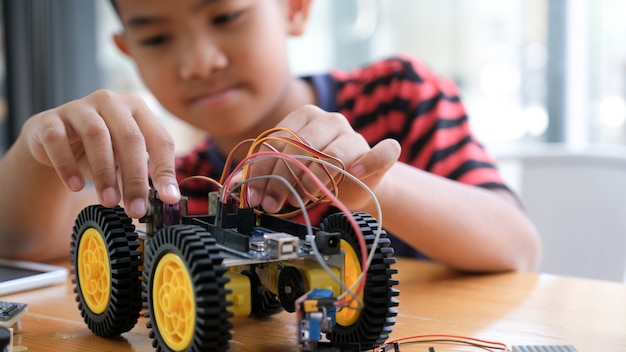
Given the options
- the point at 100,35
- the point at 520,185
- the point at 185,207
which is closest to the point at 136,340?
the point at 185,207

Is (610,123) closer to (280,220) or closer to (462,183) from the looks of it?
(462,183)

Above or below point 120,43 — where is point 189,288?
below

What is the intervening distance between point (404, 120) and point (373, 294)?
730 mm

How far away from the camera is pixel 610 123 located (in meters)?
2.36

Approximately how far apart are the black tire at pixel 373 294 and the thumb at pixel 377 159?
0.35 feet

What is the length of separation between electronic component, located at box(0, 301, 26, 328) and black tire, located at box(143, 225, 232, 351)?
160mm

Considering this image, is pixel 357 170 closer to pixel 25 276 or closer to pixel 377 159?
pixel 377 159

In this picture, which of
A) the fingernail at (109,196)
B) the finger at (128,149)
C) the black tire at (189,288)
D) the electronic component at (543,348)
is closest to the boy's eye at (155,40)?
the finger at (128,149)

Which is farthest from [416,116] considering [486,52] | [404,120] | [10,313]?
[486,52]

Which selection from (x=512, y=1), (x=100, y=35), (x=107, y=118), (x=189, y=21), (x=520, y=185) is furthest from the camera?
(x=512, y=1)

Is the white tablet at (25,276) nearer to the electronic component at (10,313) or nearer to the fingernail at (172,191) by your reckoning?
the electronic component at (10,313)

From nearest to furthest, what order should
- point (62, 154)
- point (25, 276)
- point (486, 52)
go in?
point (62, 154)
point (25, 276)
point (486, 52)

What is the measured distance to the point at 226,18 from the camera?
980 mm

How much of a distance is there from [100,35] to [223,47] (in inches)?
55.0
